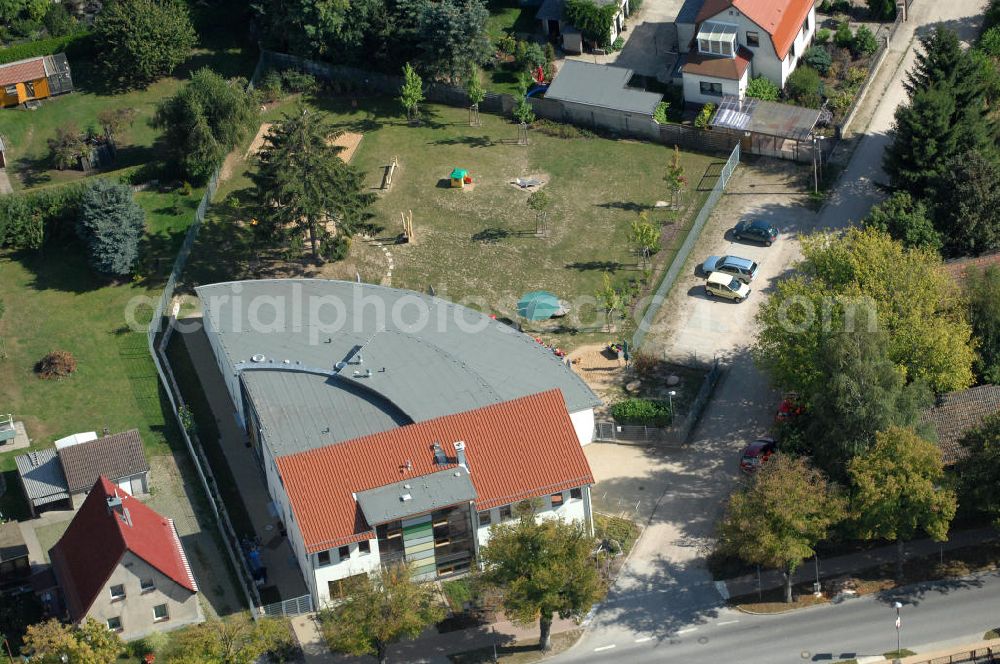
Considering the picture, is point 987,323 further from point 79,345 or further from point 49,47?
point 49,47

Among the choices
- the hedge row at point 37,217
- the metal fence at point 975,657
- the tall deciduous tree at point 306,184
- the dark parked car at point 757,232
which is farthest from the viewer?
the hedge row at point 37,217

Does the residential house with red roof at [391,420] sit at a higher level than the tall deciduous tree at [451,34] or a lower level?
lower

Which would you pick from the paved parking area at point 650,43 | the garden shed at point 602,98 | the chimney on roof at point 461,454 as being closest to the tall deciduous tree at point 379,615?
the chimney on roof at point 461,454

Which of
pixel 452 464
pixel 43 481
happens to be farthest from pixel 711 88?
pixel 43 481

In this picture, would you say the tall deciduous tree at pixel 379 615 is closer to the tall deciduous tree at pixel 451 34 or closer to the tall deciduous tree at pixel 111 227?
the tall deciduous tree at pixel 111 227

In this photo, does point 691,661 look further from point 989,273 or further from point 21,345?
point 21,345

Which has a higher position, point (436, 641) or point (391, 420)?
point (391, 420)
